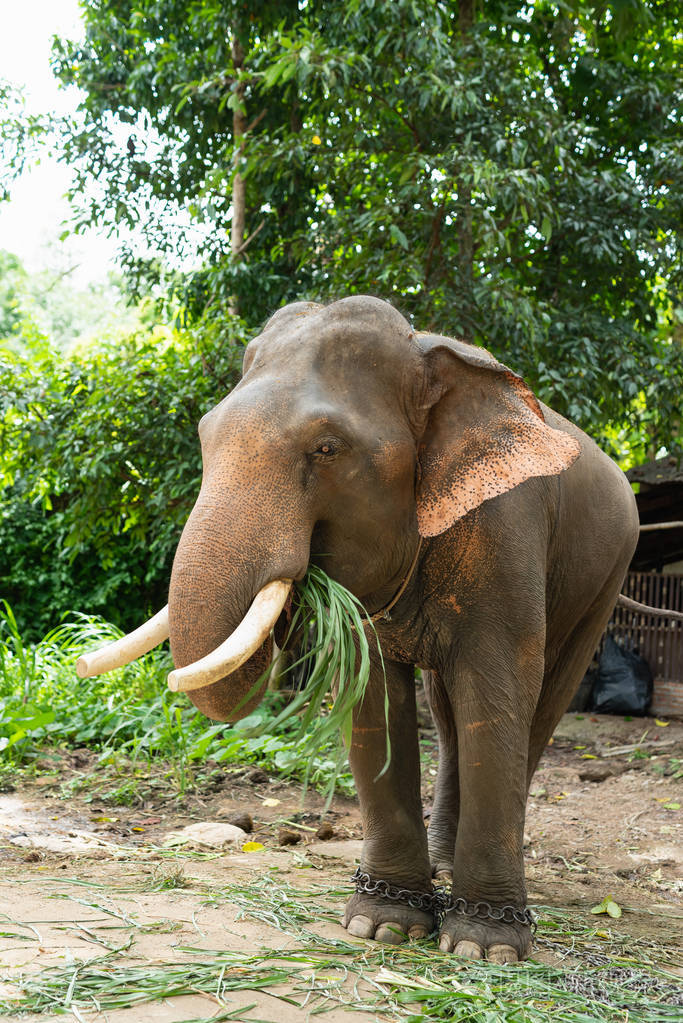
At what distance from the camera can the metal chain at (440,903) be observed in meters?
3.21

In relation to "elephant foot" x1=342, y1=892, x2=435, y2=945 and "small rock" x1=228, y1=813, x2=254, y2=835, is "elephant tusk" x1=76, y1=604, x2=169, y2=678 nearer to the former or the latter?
"elephant foot" x1=342, y1=892, x2=435, y2=945

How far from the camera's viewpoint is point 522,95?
23.7ft

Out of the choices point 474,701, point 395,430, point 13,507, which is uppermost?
point 13,507

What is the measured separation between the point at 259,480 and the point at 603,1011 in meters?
1.66

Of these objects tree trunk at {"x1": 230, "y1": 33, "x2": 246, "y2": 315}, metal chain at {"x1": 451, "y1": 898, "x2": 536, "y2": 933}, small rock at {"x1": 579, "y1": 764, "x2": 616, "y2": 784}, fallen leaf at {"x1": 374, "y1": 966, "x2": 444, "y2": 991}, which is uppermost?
tree trunk at {"x1": 230, "y1": 33, "x2": 246, "y2": 315}

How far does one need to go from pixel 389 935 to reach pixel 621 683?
5.73 metres

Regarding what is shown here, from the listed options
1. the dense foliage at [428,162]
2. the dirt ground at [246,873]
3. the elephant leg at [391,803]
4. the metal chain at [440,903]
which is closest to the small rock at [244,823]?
the dirt ground at [246,873]

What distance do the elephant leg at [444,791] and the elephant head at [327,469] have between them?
1.20 metres

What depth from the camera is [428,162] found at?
6582mm

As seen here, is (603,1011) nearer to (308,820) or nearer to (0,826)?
(308,820)

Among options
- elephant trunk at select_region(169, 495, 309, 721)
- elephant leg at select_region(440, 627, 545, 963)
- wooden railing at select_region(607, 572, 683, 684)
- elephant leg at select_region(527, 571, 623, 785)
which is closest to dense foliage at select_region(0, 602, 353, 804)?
elephant leg at select_region(527, 571, 623, 785)

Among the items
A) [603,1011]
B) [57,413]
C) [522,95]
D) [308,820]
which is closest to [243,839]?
[308,820]

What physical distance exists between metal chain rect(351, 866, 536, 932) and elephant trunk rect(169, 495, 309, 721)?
1038 millimetres

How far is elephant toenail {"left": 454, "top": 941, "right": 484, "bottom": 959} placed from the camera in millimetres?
3127
